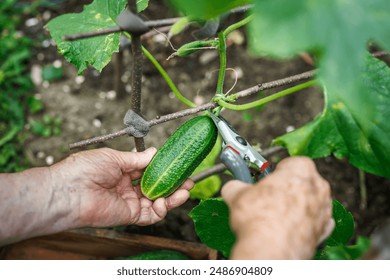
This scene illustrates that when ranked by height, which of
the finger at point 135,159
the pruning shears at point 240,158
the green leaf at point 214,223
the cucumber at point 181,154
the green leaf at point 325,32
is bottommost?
the green leaf at point 214,223

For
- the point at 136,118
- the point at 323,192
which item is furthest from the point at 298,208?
the point at 136,118

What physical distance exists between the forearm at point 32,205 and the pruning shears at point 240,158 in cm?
55

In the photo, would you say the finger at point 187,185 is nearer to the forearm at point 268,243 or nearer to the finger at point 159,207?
the finger at point 159,207

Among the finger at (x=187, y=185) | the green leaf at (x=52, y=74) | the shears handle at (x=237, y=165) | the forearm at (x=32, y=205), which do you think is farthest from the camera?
the green leaf at (x=52, y=74)

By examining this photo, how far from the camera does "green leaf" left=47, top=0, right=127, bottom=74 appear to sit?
1562 millimetres

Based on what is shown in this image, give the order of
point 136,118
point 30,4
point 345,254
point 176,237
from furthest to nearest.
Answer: point 30,4 → point 176,237 → point 136,118 → point 345,254

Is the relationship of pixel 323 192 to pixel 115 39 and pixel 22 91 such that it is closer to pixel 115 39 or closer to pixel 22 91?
pixel 115 39

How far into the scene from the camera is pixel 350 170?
93.0 inches

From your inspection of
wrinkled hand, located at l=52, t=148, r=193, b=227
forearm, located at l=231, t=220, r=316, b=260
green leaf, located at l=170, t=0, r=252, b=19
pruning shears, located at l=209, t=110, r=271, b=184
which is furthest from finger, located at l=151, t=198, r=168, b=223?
green leaf, located at l=170, t=0, r=252, b=19

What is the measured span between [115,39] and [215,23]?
0.49m

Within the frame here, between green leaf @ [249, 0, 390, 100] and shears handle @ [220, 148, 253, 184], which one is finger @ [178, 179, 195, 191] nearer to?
shears handle @ [220, 148, 253, 184]

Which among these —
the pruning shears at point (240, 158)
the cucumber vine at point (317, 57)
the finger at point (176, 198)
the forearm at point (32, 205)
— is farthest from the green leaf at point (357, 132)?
the forearm at point (32, 205)

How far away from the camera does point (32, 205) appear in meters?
1.46

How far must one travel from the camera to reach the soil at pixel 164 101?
246cm
